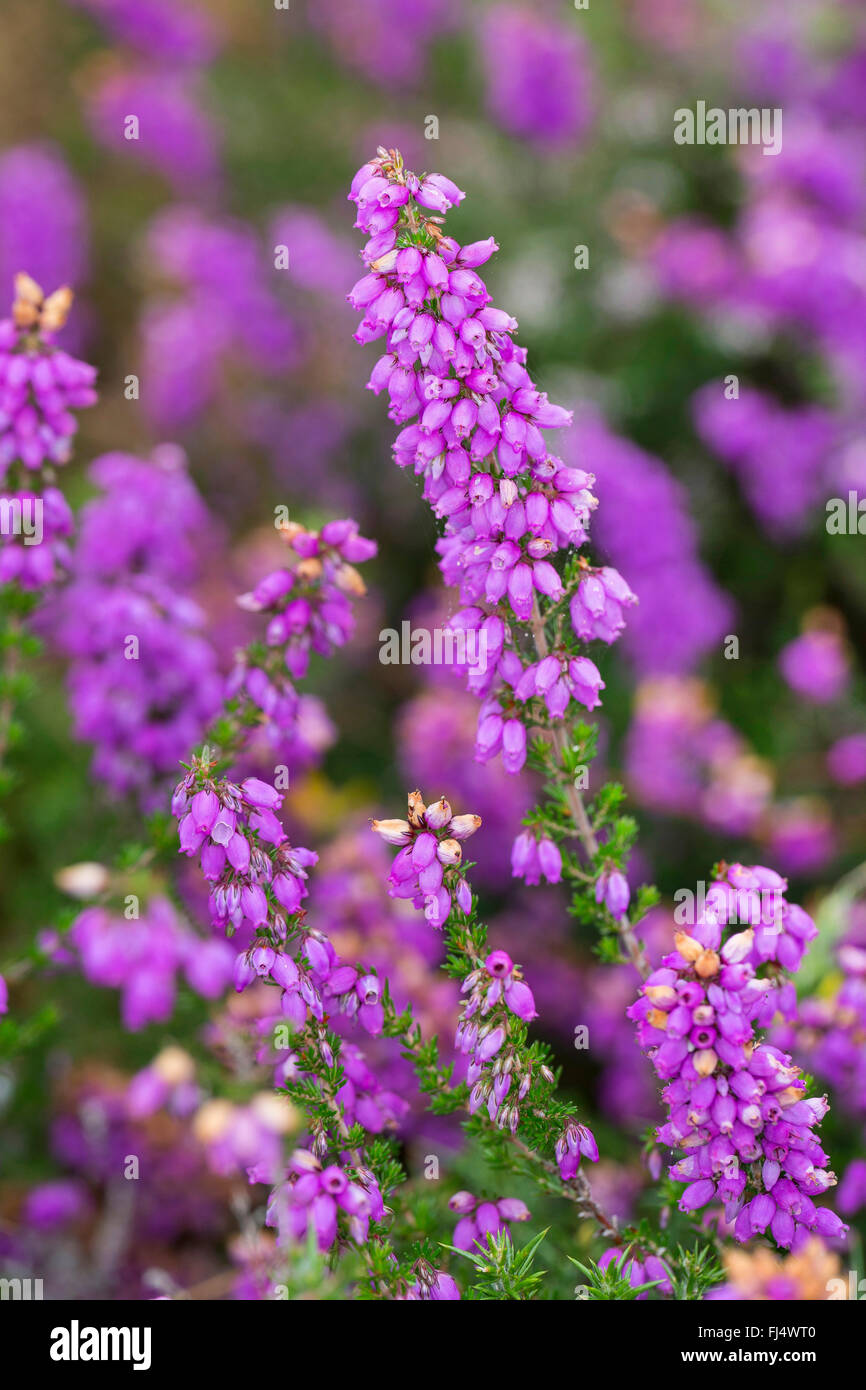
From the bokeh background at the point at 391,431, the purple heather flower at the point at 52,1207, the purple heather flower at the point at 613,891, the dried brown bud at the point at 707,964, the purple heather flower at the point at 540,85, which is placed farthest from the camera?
the purple heather flower at the point at 540,85

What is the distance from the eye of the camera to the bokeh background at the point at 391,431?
159 inches

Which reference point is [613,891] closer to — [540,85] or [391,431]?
[391,431]

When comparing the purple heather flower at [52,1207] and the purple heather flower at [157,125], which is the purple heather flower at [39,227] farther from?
the purple heather flower at [52,1207]

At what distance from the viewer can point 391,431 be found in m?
6.94

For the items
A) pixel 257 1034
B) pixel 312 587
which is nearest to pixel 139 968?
pixel 257 1034

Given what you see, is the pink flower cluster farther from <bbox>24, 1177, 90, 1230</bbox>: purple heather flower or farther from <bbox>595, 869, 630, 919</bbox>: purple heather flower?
<bbox>24, 1177, 90, 1230</bbox>: purple heather flower

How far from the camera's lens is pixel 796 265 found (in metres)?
6.26

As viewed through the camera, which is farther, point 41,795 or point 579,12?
point 579,12

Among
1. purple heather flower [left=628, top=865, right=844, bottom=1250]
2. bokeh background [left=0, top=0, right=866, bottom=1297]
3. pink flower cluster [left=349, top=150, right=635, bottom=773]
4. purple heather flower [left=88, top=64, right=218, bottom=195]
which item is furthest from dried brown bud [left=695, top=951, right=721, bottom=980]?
purple heather flower [left=88, top=64, right=218, bottom=195]

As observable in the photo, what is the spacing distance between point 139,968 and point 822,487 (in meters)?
4.32

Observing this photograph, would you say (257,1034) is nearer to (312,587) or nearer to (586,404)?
(312,587)

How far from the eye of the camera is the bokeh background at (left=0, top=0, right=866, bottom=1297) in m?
4.04

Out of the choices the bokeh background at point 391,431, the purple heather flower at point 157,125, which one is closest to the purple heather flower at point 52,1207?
the bokeh background at point 391,431

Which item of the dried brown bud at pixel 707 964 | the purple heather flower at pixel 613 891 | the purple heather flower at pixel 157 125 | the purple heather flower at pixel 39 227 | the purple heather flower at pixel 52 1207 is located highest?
the purple heather flower at pixel 157 125
